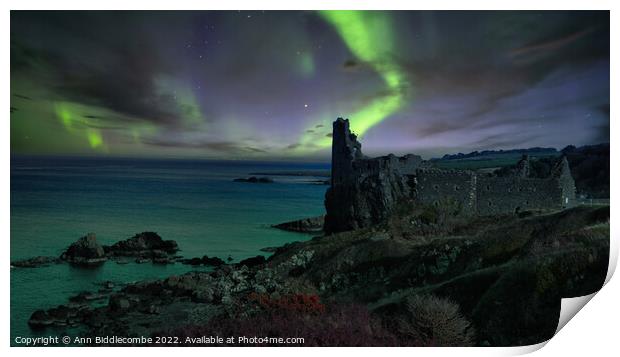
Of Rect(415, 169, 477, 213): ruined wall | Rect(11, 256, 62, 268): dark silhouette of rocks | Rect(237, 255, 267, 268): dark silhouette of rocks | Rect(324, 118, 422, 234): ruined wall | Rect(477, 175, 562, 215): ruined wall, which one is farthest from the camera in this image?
Rect(324, 118, 422, 234): ruined wall

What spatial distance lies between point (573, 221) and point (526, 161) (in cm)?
474

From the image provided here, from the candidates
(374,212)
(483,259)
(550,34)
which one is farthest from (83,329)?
(550,34)

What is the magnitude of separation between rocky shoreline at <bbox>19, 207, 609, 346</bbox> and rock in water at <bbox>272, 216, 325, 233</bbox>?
709 cm

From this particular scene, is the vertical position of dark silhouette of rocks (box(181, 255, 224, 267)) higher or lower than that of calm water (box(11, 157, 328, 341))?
lower

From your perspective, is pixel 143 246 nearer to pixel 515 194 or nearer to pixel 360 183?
pixel 360 183

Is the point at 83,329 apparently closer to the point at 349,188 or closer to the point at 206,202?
the point at 206,202

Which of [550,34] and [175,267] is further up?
[550,34]

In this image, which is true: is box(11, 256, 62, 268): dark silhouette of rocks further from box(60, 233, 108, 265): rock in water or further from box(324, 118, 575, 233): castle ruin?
box(324, 118, 575, 233): castle ruin

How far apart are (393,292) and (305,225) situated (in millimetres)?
11882

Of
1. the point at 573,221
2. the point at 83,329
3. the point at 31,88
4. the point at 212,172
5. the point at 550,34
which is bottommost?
the point at 83,329

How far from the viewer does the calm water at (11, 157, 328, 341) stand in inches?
381

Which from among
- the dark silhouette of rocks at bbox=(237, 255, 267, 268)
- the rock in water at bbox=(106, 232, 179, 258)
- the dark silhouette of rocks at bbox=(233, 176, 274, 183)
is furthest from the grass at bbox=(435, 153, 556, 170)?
the rock in water at bbox=(106, 232, 179, 258)

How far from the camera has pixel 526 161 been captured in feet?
46.0
